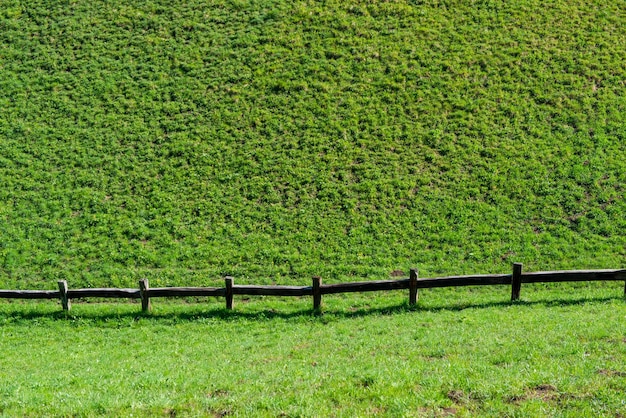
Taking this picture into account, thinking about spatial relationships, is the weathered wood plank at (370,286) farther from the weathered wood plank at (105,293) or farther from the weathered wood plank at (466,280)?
the weathered wood plank at (105,293)

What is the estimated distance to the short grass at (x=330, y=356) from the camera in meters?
8.45

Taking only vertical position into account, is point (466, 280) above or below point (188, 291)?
above

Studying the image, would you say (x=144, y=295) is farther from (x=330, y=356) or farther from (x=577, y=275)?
(x=577, y=275)

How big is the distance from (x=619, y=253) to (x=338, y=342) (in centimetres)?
1102

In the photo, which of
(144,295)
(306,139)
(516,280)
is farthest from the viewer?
(306,139)

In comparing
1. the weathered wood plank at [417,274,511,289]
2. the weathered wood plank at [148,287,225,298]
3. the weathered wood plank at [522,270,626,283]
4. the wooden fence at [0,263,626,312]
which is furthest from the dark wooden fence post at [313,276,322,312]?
the weathered wood plank at [522,270,626,283]

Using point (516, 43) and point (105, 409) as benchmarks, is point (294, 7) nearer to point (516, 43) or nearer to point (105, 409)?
point (516, 43)

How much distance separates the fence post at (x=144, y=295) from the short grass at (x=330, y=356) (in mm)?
281

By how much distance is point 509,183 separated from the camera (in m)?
21.4

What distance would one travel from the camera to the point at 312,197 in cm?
2173

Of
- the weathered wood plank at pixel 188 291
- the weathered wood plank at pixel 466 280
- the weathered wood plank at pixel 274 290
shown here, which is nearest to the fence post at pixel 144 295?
the weathered wood plank at pixel 188 291

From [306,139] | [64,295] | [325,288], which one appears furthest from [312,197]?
[64,295]

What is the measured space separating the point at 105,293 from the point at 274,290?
510 centimetres

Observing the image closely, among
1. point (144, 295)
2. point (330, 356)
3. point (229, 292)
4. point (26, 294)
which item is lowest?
point (330, 356)
